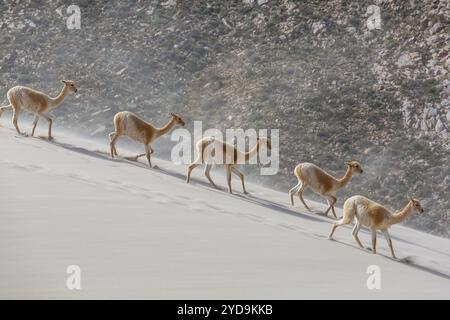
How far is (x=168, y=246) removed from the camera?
9.92 m

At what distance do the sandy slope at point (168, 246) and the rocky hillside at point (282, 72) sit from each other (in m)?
9.77

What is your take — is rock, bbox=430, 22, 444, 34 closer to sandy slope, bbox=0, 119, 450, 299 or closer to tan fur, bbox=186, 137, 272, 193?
tan fur, bbox=186, 137, 272, 193

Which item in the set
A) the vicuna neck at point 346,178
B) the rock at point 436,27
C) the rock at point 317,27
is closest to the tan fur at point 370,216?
the vicuna neck at point 346,178

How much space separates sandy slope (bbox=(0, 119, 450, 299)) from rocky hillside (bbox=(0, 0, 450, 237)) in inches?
384

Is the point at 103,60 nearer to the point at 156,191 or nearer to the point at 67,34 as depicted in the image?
the point at 67,34

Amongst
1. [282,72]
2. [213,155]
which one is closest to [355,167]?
[213,155]

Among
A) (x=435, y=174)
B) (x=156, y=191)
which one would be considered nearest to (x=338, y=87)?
(x=435, y=174)

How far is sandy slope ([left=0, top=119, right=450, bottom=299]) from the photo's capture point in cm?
863

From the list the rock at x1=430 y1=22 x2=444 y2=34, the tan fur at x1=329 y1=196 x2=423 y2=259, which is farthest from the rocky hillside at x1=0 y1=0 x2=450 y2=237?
the tan fur at x1=329 y1=196 x2=423 y2=259

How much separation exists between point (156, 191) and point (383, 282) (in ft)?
14.9

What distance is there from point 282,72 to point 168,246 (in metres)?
20.9

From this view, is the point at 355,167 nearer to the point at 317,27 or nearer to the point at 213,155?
the point at 213,155

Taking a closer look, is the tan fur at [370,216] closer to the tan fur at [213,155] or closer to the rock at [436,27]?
the tan fur at [213,155]
